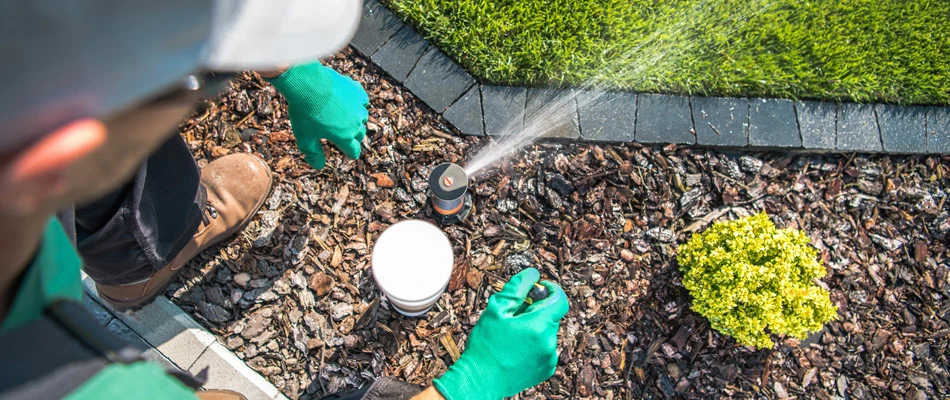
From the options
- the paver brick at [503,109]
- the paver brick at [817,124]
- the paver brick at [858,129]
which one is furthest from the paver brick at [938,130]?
the paver brick at [503,109]

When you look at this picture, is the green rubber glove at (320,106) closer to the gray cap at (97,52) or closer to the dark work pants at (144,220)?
the dark work pants at (144,220)

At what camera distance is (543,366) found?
238 cm

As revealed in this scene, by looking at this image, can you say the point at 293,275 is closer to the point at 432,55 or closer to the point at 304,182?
the point at 304,182

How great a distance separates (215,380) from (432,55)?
6.99 feet

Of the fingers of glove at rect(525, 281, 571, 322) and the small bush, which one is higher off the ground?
the small bush

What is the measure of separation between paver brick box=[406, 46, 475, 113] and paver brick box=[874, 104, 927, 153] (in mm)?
2530

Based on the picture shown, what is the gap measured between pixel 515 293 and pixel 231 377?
1.55 meters

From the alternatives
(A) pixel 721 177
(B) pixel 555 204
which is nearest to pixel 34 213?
(B) pixel 555 204

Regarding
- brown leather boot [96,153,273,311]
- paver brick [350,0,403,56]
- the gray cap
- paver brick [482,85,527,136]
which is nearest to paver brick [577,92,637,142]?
paver brick [482,85,527,136]

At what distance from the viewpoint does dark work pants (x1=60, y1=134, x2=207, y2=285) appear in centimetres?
187

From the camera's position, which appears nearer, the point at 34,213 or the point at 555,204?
the point at 34,213

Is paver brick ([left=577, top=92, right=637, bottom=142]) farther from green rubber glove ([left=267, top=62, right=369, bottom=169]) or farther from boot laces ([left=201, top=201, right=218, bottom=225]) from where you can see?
boot laces ([left=201, top=201, right=218, bottom=225])

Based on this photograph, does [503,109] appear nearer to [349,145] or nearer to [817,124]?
[349,145]

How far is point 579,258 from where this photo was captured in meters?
2.87
